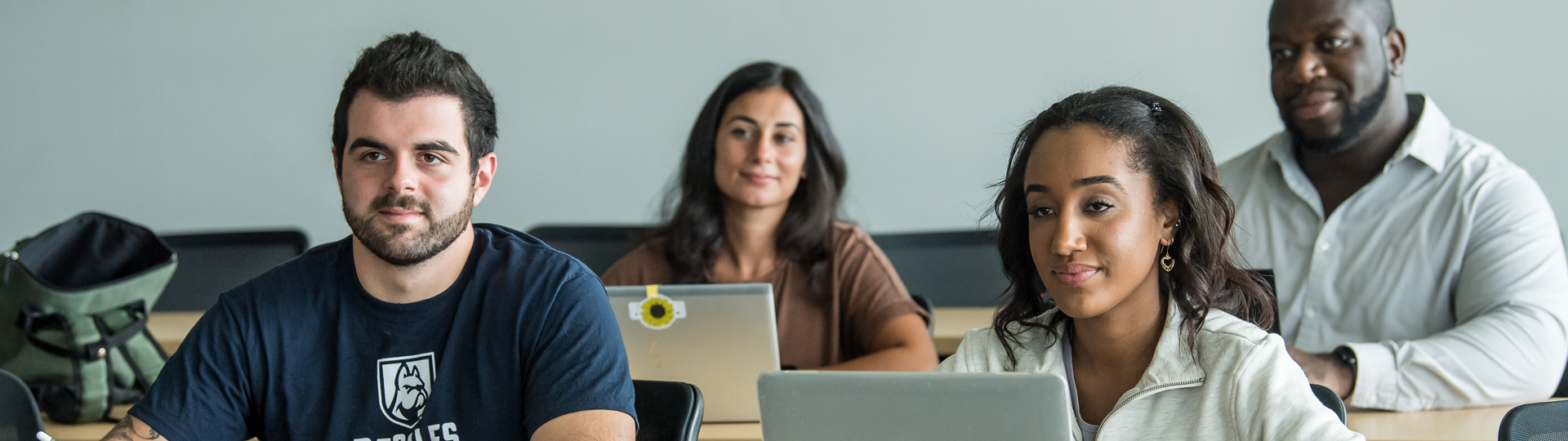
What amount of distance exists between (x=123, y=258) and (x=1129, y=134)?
6.23 feet

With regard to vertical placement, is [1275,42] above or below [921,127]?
above

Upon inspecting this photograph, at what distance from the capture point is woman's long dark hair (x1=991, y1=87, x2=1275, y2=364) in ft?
4.22

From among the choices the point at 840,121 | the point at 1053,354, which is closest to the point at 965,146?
the point at 840,121

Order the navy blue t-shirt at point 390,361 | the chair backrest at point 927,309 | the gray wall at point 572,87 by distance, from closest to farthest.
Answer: the navy blue t-shirt at point 390,361 < the chair backrest at point 927,309 < the gray wall at point 572,87

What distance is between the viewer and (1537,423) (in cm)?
Answer: 133

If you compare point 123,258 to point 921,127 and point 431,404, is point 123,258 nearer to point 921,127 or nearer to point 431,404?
point 431,404

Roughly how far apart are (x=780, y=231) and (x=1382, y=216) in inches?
49.1

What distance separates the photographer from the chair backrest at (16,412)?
157 centimetres

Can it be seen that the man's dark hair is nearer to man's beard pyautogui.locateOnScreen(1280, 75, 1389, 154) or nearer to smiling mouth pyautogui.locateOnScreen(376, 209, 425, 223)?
smiling mouth pyautogui.locateOnScreen(376, 209, 425, 223)

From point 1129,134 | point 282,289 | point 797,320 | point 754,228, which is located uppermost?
point 1129,134

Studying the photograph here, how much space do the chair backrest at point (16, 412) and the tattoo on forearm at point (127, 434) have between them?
0.36m

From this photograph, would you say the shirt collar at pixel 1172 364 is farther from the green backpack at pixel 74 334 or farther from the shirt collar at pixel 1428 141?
the green backpack at pixel 74 334

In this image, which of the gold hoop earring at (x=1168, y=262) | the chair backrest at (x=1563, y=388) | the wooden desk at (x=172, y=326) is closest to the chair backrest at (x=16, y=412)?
the wooden desk at (x=172, y=326)

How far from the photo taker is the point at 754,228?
241cm
